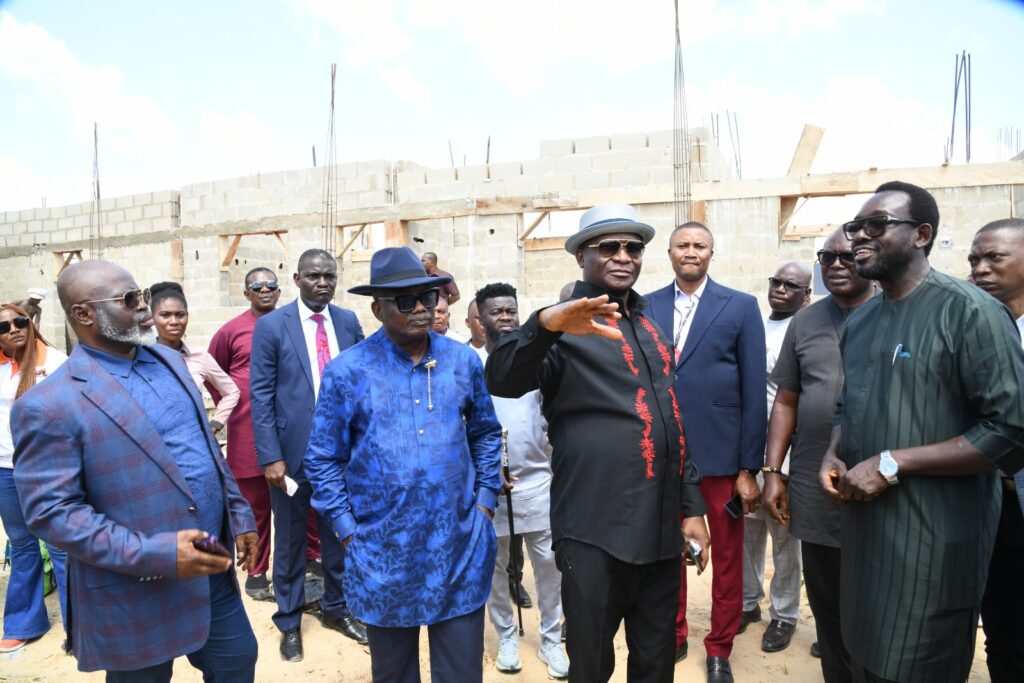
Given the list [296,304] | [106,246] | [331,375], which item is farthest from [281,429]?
[106,246]

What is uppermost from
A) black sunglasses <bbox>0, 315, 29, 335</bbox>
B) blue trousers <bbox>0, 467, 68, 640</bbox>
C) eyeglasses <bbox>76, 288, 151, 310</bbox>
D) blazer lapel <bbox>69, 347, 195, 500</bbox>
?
eyeglasses <bbox>76, 288, 151, 310</bbox>

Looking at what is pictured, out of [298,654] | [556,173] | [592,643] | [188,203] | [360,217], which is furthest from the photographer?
[188,203]

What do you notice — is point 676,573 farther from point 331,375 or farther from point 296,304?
point 296,304

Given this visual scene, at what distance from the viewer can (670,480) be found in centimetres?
250

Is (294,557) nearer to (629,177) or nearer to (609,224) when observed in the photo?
(609,224)

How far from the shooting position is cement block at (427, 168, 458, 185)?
1445 centimetres

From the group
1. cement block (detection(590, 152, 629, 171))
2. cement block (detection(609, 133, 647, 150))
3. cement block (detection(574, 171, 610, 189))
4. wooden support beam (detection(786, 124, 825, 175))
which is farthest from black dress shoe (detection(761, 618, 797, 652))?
cement block (detection(609, 133, 647, 150))

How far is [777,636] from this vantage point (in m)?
3.89

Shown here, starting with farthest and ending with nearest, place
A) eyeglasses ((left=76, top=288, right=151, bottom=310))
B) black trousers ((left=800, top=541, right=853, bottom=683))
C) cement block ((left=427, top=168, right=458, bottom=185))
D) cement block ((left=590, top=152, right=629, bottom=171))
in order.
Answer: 1. cement block ((left=427, top=168, right=458, bottom=185))
2. cement block ((left=590, top=152, right=629, bottom=171))
3. black trousers ((left=800, top=541, right=853, bottom=683))
4. eyeglasses ((left=76, top=288, right=151, bottom=310))

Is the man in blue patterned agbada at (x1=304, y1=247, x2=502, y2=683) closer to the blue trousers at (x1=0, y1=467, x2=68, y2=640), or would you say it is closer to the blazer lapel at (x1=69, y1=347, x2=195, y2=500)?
the blazer lapel at (x1=69, y1=347, x2=195, y2=500)

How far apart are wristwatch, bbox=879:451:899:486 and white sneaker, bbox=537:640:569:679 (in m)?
2.19

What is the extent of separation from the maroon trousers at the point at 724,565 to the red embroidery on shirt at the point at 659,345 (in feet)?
3.57

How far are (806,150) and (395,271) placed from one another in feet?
28.3

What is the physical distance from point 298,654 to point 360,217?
26.5ft
